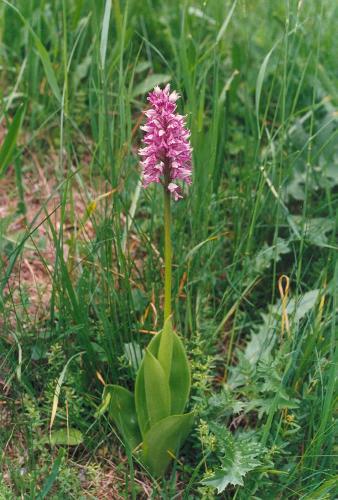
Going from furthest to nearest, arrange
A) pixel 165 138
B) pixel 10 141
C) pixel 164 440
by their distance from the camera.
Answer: pixel 10 141 → pixel 164 440 → pixel 165 138

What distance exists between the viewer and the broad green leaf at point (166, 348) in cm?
172

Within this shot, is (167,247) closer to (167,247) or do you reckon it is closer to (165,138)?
(167,247)

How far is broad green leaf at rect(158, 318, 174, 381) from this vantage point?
172 centimetres

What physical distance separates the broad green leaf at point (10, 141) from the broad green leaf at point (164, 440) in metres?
0.86

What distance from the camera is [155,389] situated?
1.76 m

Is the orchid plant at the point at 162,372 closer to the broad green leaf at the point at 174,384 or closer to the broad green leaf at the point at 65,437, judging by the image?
the broad green leaf at the point at 174,384

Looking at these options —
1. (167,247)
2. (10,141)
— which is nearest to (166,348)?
(167,247)

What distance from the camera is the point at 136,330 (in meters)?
1.99

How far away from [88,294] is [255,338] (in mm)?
476

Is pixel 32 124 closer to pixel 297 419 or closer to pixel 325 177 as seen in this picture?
pixel 325 177

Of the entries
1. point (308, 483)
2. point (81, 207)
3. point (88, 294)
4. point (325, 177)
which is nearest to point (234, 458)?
point (308, 483)

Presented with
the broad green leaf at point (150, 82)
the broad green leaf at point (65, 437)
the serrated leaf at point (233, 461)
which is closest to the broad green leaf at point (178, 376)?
the serrated leaf at point (233, 461)

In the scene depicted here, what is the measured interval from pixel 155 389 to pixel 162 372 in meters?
0.05

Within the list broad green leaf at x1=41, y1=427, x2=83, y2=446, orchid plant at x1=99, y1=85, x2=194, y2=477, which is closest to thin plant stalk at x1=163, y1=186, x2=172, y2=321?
orchid plant at x1=99, y1=85, x2=194, y2=477
